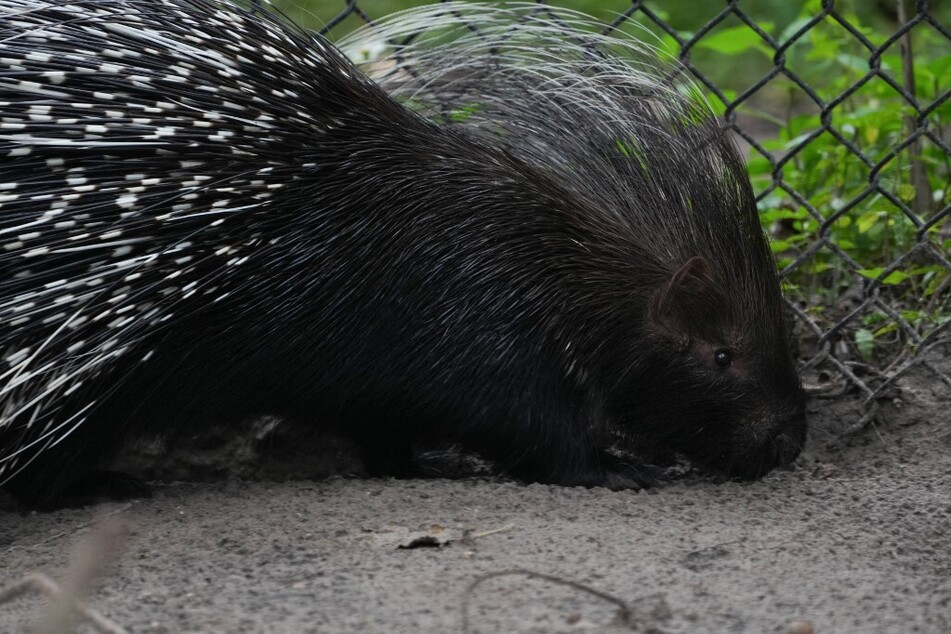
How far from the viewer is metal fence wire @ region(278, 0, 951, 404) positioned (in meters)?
3.00

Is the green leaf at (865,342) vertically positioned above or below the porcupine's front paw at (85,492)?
above

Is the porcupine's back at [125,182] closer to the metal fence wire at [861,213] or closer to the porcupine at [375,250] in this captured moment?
the porcupine at [375,250]

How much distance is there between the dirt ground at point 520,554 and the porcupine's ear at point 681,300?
37 centimetres

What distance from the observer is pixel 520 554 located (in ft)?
7.07

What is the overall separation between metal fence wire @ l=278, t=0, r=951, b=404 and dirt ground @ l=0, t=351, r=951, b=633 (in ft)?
1.03

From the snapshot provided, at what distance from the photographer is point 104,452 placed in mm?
2635

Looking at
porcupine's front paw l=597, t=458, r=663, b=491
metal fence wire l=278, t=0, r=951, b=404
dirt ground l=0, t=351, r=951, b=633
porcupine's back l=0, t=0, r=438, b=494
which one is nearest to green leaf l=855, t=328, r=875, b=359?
metal fence wire l=278, t=0, r=951, b=404

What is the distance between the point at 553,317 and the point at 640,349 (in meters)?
0.23

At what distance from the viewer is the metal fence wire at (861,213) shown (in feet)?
9.84

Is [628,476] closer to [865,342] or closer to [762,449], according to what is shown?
[762,449]

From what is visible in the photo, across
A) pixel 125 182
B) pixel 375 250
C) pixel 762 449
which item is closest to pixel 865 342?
pixel 762 449

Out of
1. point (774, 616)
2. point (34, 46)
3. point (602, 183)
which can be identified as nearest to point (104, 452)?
point (34, 46)

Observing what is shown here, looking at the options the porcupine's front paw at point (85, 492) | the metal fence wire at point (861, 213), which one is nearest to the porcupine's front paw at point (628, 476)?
the metal fence wire at point (861, 213)

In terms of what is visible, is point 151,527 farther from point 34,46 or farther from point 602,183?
point 602,183
